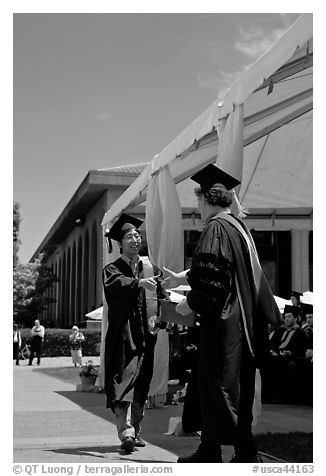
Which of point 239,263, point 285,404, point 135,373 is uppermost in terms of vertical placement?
point 239,263

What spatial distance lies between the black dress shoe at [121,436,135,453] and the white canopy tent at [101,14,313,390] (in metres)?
2.74

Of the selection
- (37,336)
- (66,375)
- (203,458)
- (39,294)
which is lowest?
(66,375)

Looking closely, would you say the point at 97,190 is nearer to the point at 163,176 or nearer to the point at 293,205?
the point at 293,205

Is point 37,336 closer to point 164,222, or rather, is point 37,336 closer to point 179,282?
point 164,222

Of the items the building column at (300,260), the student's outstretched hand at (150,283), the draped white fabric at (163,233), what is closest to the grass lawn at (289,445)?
the student's outstretched hand at (150,283)

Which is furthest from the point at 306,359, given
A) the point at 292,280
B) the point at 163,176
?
the point at 292,280

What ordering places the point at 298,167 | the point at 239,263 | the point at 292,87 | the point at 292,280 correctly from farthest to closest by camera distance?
the point at 292,280 < the point at 298,167 < the point at 292,87 < the point at 239,263

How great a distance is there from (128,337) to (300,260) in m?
26.7

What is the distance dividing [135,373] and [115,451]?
75 cm

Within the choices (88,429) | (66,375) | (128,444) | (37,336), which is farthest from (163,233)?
(37,336)

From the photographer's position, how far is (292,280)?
110 ft

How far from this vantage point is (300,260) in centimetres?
3291

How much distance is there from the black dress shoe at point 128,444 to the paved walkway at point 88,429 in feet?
0.24

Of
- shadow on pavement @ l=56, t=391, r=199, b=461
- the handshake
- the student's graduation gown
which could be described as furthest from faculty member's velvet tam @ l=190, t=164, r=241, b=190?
shadow on pavement @ l=56, t=391, r=199, b=461
